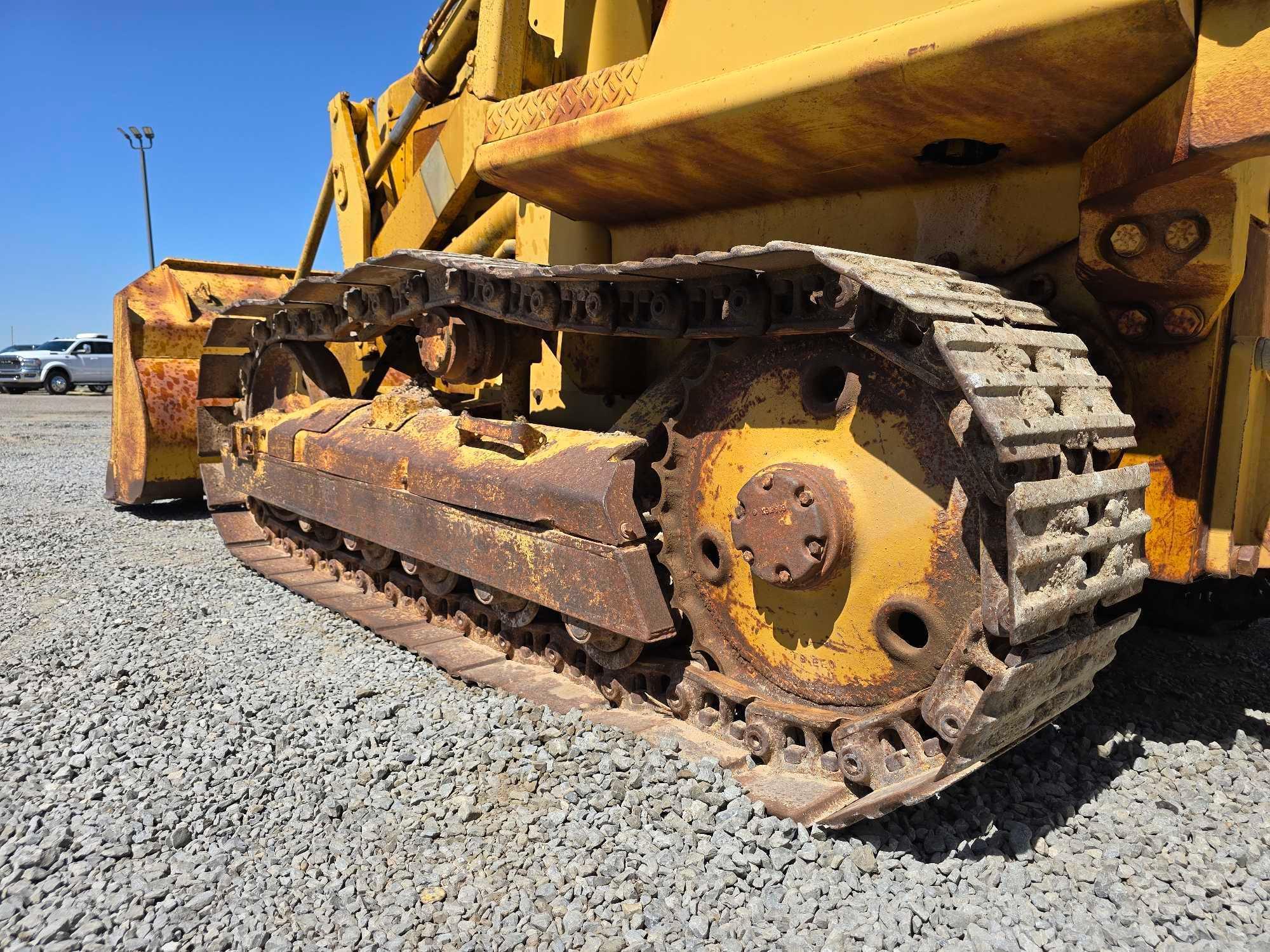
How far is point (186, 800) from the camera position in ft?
8.43

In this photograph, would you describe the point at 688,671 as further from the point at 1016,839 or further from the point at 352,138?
the point at 352,138

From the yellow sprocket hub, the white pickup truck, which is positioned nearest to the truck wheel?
the white pickup truck

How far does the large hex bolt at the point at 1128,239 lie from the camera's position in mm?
2252

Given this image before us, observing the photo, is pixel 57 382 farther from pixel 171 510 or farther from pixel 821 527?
pixel 821 527

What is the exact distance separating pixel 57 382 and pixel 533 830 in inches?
1082

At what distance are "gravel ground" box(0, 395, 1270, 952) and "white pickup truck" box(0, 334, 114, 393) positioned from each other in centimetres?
2510

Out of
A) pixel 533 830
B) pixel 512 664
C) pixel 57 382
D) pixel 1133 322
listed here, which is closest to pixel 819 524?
pixel 1133 322

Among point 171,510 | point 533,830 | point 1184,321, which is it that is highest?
point 1184,321

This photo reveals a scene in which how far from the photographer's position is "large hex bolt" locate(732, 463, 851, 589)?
2480 mm

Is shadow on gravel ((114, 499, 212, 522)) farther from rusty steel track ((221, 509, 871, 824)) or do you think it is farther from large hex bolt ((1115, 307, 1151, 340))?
large hex bolt ((1115, 307, 1151, 340))

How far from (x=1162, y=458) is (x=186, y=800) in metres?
2.86

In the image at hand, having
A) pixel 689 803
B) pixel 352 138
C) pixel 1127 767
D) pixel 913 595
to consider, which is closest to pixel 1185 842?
pixel 1127 767

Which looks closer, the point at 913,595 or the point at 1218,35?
the point at 1218,35

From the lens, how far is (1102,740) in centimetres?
294
